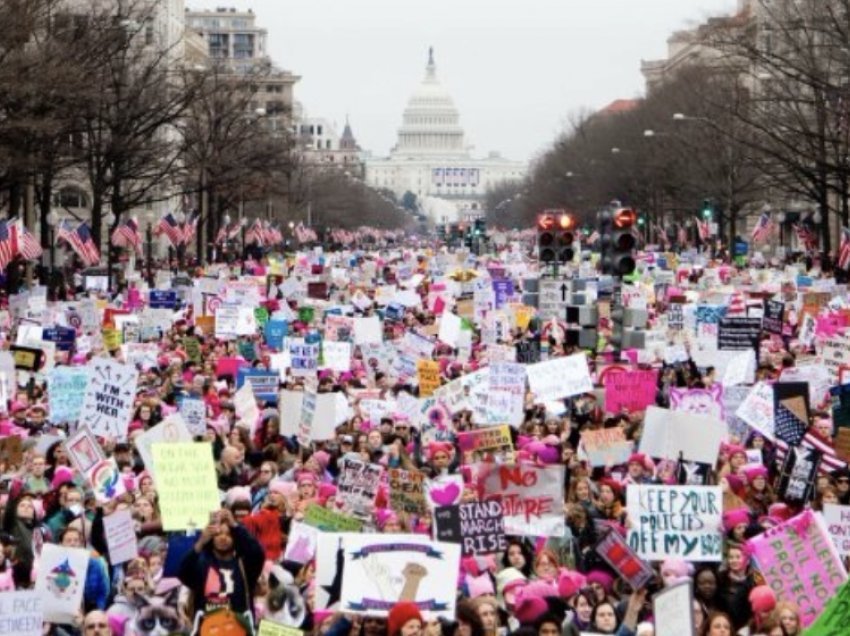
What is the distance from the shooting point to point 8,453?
2030 centimetres

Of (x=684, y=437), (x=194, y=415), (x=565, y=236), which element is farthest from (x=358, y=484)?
(x=565, y=236)

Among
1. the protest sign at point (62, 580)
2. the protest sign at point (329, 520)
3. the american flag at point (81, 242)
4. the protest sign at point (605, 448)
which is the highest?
the american flag at point (81, 242)

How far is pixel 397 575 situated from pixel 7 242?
30.5 meters

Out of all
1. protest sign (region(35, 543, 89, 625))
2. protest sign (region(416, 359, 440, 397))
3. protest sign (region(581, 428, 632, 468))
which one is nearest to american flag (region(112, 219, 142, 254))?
protest sign (region(416, 359, 440, 397))

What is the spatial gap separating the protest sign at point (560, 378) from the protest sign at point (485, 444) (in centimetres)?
388

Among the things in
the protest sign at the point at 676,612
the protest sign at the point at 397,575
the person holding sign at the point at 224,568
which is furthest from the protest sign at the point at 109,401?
the protest sign at the point at 676,612

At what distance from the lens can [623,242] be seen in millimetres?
28703

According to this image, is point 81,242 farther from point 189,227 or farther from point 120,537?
point 120,537

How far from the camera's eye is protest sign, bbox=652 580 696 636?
12.4 m

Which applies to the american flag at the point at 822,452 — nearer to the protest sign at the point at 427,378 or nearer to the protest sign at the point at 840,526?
the protest sign at the point at 840,526

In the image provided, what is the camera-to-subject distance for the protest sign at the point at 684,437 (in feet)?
63.8

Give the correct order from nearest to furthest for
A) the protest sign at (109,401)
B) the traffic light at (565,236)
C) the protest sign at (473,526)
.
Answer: the protest sign at (473,526), the protest sign at (109,401), the traffic light at (565,236)

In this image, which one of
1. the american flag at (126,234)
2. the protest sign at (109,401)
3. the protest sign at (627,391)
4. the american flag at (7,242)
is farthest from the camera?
the american flag at (126,234)

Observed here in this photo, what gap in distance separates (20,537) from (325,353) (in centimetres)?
1280
